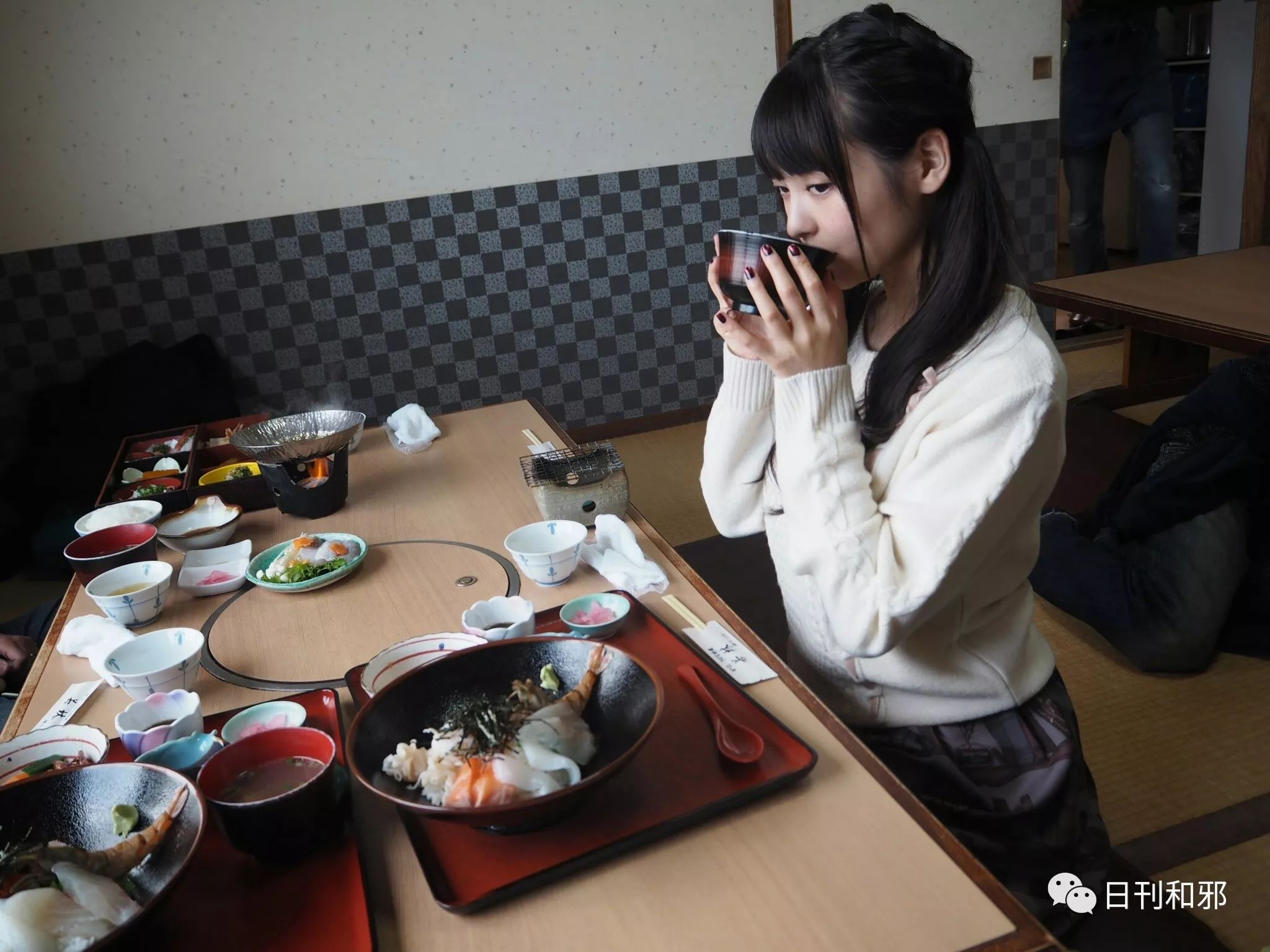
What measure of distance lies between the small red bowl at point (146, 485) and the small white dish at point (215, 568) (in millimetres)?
289

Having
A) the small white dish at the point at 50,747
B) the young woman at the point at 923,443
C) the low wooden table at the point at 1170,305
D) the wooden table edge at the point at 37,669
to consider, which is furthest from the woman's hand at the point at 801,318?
the low wooden table at the point at 1170,305

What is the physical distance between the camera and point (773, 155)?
121 centimetres

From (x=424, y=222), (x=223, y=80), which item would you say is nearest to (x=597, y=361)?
(x=424, y=222)

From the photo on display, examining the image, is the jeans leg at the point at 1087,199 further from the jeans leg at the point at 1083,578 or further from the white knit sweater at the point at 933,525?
the white knit sweater at the point at 933,525

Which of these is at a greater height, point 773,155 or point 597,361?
point 773,155

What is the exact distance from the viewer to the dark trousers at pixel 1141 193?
436cm

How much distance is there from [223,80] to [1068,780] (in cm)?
337

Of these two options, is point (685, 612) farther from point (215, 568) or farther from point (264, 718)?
point (215, 568)

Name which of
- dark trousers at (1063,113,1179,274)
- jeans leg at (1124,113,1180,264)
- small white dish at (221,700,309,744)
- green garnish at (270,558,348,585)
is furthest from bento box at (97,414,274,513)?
jeans leg at (1124,113,1180,264)

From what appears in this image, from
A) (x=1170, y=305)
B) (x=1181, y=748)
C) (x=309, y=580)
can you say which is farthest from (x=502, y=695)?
(x=1170, y=305)

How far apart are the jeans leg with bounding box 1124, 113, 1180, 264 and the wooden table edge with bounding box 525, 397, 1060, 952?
3.82 meters

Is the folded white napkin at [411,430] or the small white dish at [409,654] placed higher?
the folded white napkin at [411,430]

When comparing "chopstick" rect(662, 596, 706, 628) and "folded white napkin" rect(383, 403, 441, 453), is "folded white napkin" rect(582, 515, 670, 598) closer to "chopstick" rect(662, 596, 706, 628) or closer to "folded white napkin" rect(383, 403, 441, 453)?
"chopstick" rect(662, 596, 706, 628)

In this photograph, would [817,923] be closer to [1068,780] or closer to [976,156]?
[1068,780]
